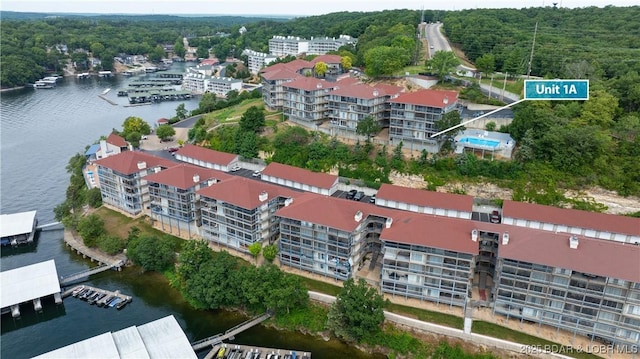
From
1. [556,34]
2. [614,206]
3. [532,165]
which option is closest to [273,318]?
[532,165]

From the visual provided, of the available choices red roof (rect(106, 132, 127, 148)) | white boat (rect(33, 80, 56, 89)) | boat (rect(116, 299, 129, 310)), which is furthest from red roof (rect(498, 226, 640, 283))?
white boat (rect(33, 80, 56, 89))

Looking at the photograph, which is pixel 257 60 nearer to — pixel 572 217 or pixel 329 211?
pixel 329 211

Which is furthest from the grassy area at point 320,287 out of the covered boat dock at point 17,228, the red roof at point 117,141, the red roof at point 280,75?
the red roof at point 280,75

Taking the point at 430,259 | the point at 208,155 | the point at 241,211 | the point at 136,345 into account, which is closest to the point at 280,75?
the point at 208,155

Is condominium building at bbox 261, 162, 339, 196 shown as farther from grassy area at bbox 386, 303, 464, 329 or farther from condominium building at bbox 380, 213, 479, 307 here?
grassy area at bbox 386, 303, 464, 329

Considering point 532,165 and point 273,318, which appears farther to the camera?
point 532,165

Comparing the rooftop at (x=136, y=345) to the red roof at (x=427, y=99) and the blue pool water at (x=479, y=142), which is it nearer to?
the red roof at (x=427, y=99)

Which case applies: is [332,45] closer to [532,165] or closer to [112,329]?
[532,165]
